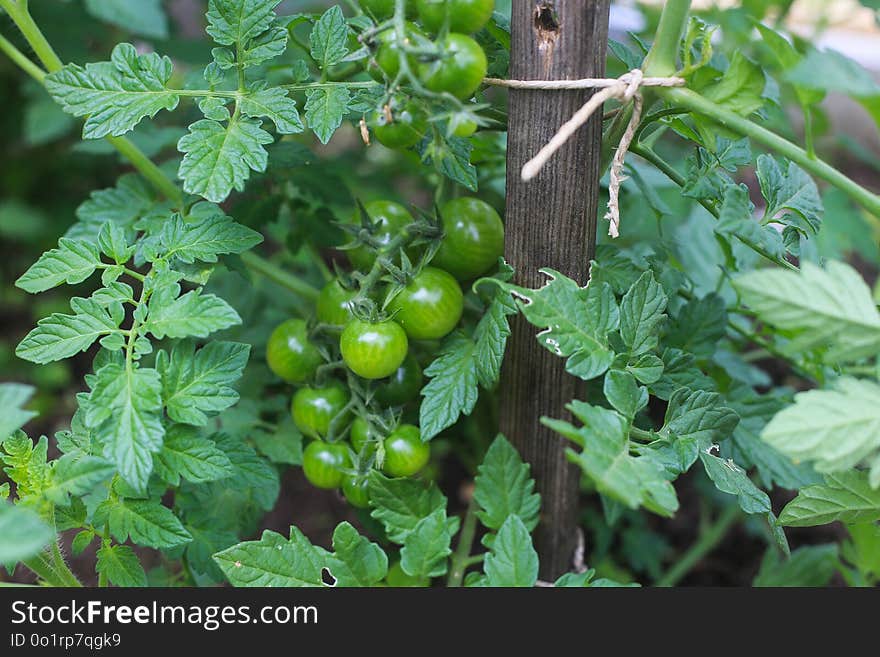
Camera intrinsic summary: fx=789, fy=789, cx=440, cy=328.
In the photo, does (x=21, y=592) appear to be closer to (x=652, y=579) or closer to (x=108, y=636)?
(x=108, y=636)

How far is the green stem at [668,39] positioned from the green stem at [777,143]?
52mm

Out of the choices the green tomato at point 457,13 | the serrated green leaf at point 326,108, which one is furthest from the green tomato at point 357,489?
the green tomato at point 457,13

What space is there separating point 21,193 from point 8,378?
53 cm

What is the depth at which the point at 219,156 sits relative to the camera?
0.86 m

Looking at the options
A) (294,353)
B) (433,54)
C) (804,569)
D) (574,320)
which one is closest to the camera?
(433,54)

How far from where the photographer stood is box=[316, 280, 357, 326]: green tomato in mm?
1019

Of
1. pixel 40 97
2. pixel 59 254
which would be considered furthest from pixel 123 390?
pixel 40 97

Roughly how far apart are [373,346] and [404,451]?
0.15 m

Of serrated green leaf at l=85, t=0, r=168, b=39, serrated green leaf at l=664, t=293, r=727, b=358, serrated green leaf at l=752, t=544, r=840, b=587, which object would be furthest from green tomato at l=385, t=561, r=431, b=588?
serrated green leaf at l=85, t=0, r=168, b=39

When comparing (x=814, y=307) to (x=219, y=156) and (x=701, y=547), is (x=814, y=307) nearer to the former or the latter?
(x=219, y=156)

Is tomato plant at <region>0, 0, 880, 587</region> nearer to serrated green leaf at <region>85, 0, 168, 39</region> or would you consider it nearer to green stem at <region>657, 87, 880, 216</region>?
green stem at <region>657, 87, 880, 216</region>

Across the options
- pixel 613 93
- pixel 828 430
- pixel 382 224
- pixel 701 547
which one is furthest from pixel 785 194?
pixel 701 547

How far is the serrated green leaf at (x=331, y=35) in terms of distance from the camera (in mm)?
934

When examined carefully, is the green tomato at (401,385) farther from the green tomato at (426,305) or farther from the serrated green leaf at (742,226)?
the serrated green leaf at (742,226)
